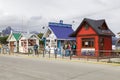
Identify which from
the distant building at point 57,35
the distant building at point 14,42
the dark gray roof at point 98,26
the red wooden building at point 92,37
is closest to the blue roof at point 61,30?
the distant building at point 57,35

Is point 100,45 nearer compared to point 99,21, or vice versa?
point 100,45

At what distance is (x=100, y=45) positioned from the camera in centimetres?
3006

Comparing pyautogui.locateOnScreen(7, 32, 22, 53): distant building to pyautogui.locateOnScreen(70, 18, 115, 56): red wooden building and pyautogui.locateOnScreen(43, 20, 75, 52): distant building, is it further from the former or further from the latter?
pyautogui.locateOnScreen(70, 18, 115, 56): red wooden building

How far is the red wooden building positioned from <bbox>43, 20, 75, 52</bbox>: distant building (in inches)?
199

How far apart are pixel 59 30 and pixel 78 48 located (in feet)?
24.0

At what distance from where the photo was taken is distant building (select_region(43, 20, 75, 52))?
3716 centimetres

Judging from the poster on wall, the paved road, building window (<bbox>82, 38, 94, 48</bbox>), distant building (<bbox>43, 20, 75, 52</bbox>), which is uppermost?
distant building (<bbox>43, 20, 75, 52</bbox>)

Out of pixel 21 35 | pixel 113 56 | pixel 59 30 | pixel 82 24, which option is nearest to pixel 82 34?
pixel 82 24

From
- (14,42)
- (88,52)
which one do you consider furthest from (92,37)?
(14,42)

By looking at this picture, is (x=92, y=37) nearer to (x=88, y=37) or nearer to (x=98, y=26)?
(x=88, y=37)

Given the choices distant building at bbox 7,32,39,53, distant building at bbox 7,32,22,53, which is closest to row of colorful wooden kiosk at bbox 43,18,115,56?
distant building at bbox 7,32,39,53

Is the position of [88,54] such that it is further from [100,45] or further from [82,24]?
[82,24]

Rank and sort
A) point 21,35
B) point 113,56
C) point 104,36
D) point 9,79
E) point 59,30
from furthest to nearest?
point 21,35, point 59,30, point 104,36, point 113,56, point 9,79

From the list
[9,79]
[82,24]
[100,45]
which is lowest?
[9,79]
